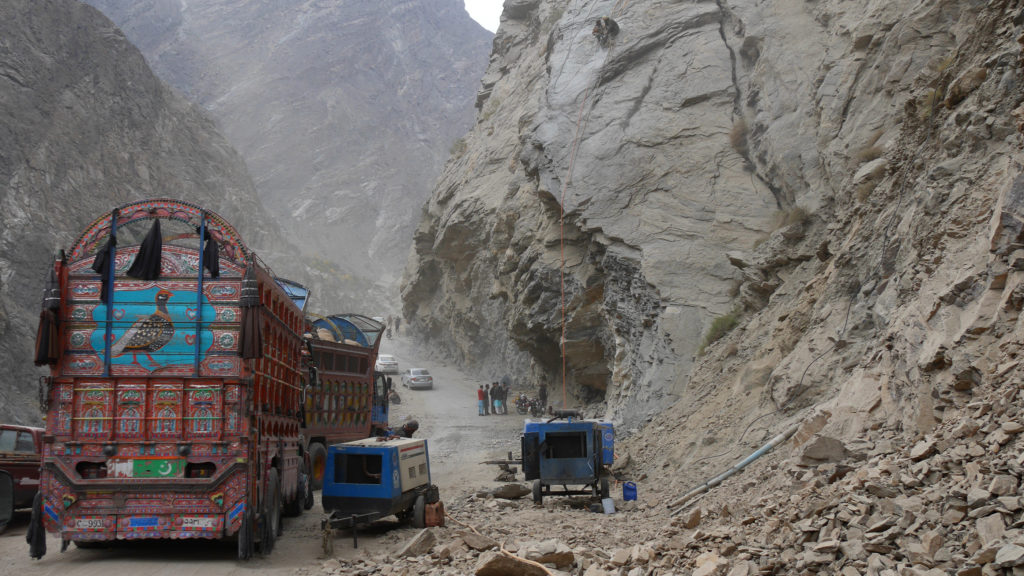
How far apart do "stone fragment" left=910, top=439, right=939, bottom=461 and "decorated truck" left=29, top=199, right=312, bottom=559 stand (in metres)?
7.48

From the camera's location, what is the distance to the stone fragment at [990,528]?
4.61 metres

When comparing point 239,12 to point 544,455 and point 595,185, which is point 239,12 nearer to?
point 595,185

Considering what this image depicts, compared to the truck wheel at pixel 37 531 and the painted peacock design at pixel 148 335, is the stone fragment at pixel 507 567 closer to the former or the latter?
the painted peacock design at pixel 148 335

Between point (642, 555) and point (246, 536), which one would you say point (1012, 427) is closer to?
point (642, 555)

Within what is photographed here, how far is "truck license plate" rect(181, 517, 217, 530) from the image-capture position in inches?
354

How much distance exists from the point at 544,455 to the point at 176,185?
198 feet

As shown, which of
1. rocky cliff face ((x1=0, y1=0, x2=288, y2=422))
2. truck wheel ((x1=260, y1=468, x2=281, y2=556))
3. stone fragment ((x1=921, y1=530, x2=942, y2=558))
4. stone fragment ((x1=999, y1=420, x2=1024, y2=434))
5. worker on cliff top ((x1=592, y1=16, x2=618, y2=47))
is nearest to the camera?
stone fragment ((x1=921, y1=530, x2=942, y2=558))

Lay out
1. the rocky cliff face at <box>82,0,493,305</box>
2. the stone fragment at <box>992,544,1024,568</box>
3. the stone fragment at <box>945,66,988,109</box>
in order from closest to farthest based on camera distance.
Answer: the stone fragment at <box>992,544,1024,568</box>
the stone fragment at <box>945,66,988,109</box>
the rocky cliff face at <box>82,0,493,305</box>

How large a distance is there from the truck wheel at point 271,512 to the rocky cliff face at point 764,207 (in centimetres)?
794

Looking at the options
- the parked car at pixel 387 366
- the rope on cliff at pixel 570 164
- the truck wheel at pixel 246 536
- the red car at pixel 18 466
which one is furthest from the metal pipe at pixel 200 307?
the parked car at pixel 387 366

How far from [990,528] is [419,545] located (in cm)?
656

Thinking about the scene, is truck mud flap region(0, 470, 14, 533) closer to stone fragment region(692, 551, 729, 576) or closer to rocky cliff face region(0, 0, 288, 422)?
stone fragment region(692, 551, 729, 576)

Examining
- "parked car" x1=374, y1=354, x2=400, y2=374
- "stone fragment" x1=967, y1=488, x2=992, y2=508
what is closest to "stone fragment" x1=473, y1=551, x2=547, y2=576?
"stone fragment" x1=967, y1=488, x2=992, y2=508

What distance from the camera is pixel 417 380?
41.4 metres
